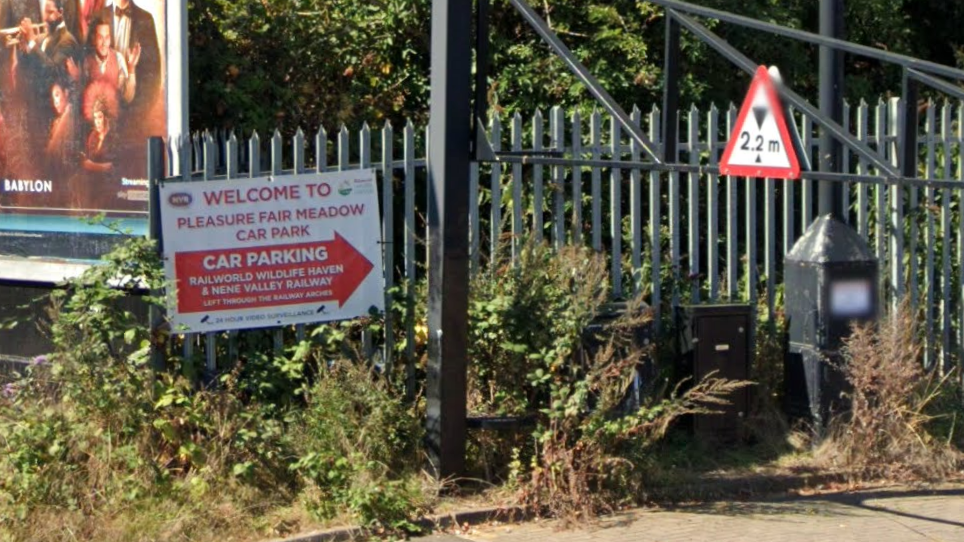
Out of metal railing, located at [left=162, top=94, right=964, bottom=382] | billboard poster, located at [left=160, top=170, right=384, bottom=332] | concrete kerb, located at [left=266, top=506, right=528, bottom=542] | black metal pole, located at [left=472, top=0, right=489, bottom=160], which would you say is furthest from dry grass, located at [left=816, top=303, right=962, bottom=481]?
billboard poster, located at [left=160, top=170, right=384, bottom=332]

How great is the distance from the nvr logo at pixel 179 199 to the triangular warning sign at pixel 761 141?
3267 mm

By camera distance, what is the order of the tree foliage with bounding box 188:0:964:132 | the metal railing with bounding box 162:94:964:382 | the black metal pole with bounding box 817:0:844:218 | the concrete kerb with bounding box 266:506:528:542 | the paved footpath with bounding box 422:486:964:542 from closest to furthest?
1. the concrete kerb with bounding box 266:506:528:542
2. the paved footpath with bounding box 422:486:964:542
3. the metal railing with bounding box 162:94:964:382
4. the black metal pole with bounding box 817:0:844:218
5. the tree foliage with bounding box 188:0:964:132

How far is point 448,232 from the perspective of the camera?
7.38 meters

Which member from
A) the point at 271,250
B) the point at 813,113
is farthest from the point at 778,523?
the point at 271,250

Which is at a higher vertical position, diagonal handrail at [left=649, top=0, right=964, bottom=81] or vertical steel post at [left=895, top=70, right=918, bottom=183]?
diagonal handrail at [left=649, top=0, right=964, bottom=81]

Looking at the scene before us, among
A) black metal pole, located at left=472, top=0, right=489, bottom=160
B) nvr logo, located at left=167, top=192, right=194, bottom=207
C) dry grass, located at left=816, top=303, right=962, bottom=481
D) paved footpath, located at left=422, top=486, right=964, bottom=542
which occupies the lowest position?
paved footpath, located at left=422, top=486, right=964, bottom=542

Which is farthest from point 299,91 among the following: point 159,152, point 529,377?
point 529,377

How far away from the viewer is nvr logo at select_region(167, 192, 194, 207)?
24.7 feet

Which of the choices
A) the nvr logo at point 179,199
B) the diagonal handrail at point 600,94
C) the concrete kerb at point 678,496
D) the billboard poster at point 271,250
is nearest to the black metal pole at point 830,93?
the diagonal handrail at point 600,94

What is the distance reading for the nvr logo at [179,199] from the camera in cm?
752

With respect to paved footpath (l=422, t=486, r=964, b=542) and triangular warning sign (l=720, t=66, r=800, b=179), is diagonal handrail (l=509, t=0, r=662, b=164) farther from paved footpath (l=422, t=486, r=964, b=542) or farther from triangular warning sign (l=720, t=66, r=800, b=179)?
paved footpath (l=422, t=486, r=964, b=542)

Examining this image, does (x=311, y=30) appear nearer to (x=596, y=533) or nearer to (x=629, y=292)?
(x=629, y=292)

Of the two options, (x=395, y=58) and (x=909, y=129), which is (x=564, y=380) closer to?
(x=909, y=129)

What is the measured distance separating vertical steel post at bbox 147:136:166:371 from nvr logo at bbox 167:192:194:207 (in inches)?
3.9
